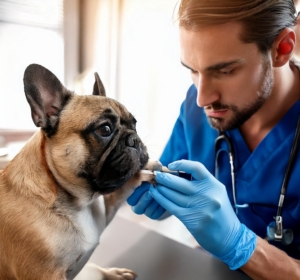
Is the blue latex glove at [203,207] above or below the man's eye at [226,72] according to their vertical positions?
below

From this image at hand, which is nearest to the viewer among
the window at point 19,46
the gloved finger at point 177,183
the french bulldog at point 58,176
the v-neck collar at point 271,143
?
the french bulldog at point 58,176

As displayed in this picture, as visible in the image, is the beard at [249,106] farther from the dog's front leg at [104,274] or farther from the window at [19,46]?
the window at [19,46]

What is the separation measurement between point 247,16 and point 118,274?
83 cm

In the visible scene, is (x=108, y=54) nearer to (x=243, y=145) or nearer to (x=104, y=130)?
(x=243, y=145)

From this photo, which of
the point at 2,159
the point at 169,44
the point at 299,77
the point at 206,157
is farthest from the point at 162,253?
the point at 169,44

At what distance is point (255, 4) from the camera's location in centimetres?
88

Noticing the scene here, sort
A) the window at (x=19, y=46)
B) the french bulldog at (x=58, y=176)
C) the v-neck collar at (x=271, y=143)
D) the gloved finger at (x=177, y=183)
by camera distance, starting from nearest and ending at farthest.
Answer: the french bulldog at (x=58, y=176) → the gloved finger at (x=177, y=183) → the v-neck collar at (x=271, y=143) → the window at (x=19, y=46)

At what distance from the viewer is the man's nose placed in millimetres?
920

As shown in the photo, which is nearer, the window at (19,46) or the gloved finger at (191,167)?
the gloved finger at (191,167)

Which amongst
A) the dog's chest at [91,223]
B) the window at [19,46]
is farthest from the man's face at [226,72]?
the window at [19,46]

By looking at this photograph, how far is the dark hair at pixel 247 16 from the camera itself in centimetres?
86

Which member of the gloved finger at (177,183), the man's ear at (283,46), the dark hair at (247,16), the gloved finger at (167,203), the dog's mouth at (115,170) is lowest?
the gloved finger at (167,203)

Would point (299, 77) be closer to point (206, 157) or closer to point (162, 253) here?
point (206, 157)

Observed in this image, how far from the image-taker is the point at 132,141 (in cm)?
76
